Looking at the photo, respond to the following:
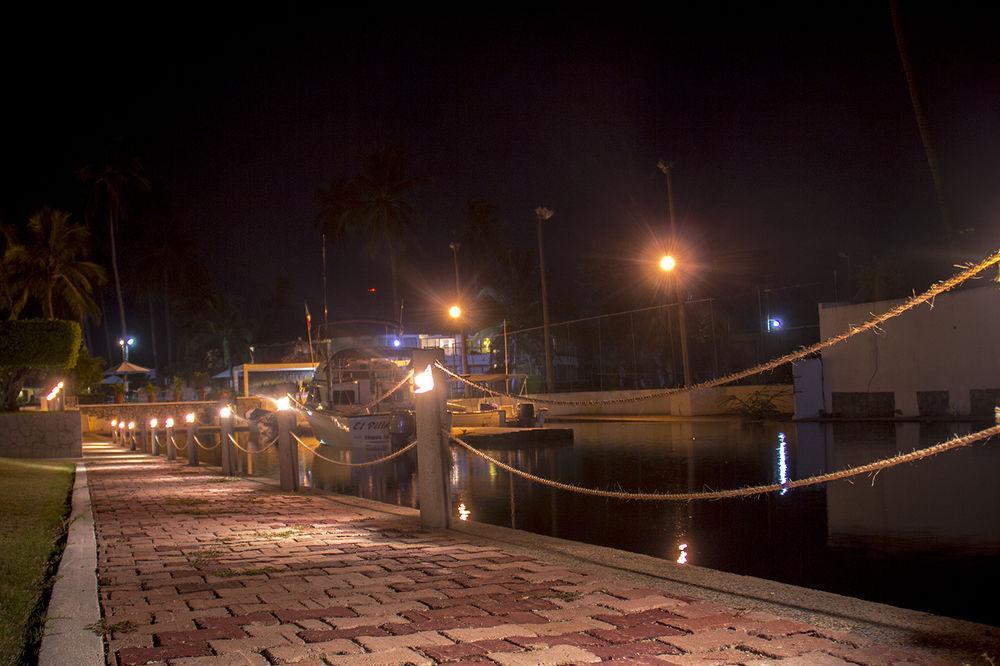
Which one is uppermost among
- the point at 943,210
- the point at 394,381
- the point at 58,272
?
the point at 58,272

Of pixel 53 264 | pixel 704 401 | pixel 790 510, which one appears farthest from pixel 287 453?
pixel 53 264

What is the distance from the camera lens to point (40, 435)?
22062 mm

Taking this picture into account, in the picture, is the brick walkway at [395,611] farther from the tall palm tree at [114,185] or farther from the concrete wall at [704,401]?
the tall palm tree at [114,185]

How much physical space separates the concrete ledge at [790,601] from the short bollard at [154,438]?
1881cm

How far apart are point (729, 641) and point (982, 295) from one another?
2300 cm

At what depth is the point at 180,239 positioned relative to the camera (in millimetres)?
81500

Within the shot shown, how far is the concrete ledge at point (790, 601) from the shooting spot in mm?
4293

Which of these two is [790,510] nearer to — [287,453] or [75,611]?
[287,453]

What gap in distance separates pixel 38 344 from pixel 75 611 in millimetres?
19015

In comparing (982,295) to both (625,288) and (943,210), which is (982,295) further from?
(625,288)

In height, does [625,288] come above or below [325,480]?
above

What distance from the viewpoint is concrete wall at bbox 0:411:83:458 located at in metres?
21.6

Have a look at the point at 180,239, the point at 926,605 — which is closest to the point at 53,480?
the point at 926,605

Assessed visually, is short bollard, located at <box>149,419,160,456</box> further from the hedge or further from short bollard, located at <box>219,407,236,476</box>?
short bollard, located at <box>219,407,236,476</box>
